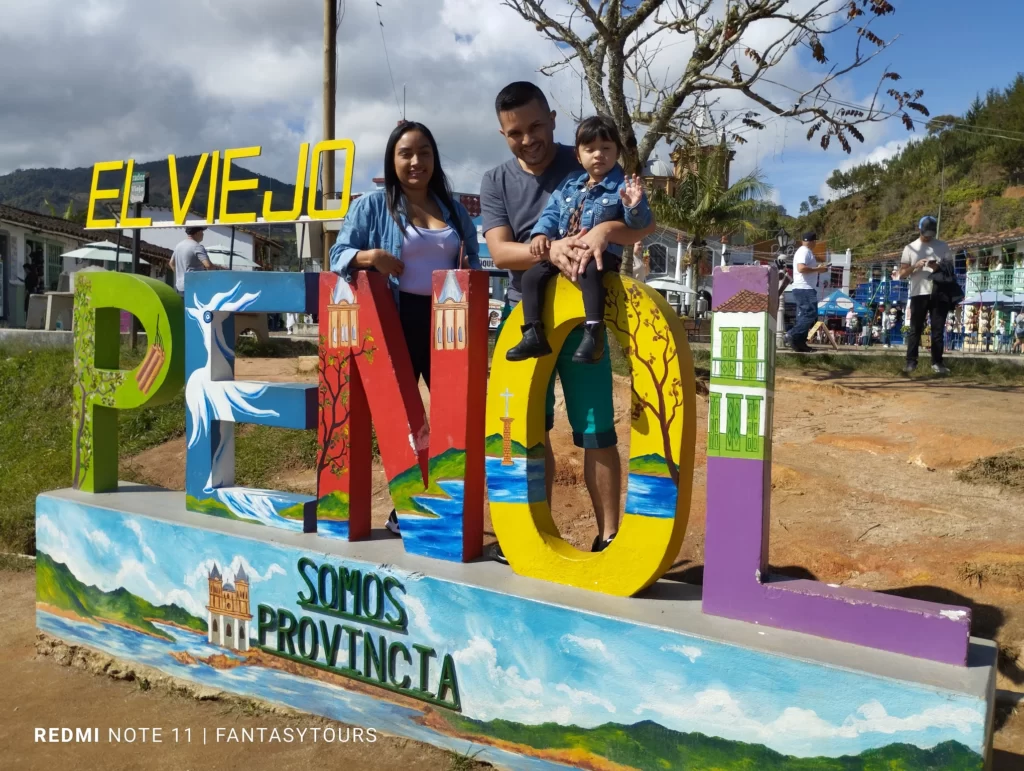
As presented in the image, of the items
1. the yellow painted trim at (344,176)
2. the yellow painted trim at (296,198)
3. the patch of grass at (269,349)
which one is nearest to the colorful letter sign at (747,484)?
the yellow painted trim at (344,176)

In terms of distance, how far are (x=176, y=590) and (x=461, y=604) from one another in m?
1.68

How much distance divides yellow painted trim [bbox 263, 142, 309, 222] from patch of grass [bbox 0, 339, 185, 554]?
7.93 ft

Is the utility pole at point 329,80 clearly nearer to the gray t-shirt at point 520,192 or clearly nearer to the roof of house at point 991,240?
the gray t-shirt at point 520,192

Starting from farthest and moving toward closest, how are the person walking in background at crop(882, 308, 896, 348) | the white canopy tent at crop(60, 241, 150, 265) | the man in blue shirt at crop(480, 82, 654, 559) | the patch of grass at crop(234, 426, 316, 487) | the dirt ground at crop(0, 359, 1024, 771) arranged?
the person walking in background at crop(882, 308, 896, 348)
the white canopy tent at crop(60, 241, 150, 265)
the patch of grass at crop(234, 426, 316, 487)
the dirt ground at crop(0, 359, 1024, 771)
the man in blue shirt at crop(480, 82, 654, 559)

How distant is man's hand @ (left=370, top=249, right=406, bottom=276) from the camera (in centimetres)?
346

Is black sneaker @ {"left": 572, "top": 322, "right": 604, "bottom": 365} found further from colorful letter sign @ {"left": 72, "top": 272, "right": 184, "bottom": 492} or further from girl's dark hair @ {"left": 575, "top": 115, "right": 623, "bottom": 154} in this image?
colorful letter sign @ {"left": 72, "top": 272, "right": 184, "bottom": 492}

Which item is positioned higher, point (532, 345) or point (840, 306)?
point (840, 306)

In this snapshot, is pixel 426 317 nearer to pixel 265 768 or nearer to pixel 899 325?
pixel 265 768

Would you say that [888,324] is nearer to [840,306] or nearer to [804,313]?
[840,306]

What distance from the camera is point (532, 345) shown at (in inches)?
120

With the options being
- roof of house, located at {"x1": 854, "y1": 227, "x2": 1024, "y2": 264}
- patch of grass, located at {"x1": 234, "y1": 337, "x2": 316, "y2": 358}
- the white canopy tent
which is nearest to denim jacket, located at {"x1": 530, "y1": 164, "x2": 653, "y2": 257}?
patch of grass, located at {"x1": 234, "y1": 337, "x2": 316, "y2": 358}

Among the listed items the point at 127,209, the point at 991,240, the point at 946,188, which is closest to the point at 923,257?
the point at 127,209

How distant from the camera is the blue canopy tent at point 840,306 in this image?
27.0 metres

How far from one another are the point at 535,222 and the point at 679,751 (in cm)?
204
